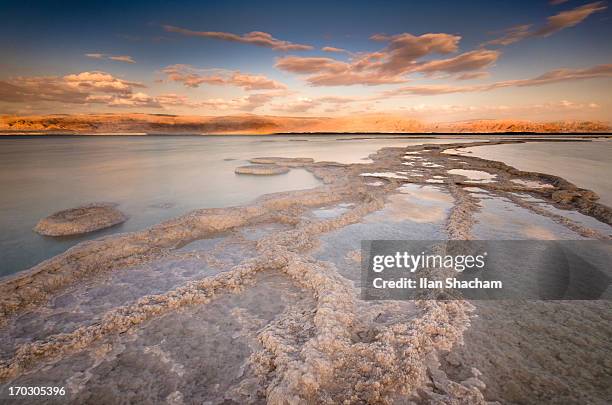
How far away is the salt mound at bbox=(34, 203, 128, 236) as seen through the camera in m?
6.34

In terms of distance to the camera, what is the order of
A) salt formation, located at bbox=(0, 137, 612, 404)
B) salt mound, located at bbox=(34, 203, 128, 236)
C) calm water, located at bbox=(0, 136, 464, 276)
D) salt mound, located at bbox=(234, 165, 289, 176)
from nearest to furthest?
1. salt formation, located at bbox=(0, 137, 612, 404)
2. calm water, located at bbox=(0, 136, 464, 276)
3. salt mound, located at bbox=(34, 203, 128, 236)
4. salt mound, located at bbox=(234, 165, 289, 176)

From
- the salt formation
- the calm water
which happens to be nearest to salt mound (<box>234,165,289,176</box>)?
the calm water

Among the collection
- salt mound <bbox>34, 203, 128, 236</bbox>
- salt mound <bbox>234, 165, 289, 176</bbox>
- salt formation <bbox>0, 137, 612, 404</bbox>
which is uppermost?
salt mound <bbox>234, 165, 289, 176</bbox>

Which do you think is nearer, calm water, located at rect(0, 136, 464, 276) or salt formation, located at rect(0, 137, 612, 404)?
salt formation, located at rect(0, 137, 612, 404)

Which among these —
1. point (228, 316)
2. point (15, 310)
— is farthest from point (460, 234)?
point (15, 310)

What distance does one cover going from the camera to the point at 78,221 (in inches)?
261

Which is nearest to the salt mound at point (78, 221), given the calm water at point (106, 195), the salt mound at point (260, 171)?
the calm water at point (106, 195)

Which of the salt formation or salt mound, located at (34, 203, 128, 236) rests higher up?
salt mound, located at (34, 203, 128, 236)

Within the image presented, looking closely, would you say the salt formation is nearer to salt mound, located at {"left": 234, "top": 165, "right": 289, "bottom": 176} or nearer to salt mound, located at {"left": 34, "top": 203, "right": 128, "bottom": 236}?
salt mound, located at {"left": 34, "top": 203, "right": 128, "bottom": 236}

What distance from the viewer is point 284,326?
322cm

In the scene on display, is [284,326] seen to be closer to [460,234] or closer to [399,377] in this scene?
[399,377]

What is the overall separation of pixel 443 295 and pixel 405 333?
109 cm

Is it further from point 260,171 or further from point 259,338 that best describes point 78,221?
point 260,171

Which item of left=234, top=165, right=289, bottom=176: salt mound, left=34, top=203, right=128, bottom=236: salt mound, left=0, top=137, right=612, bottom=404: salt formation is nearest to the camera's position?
left=0, top=137, right=612, bottom=404: salt formation
